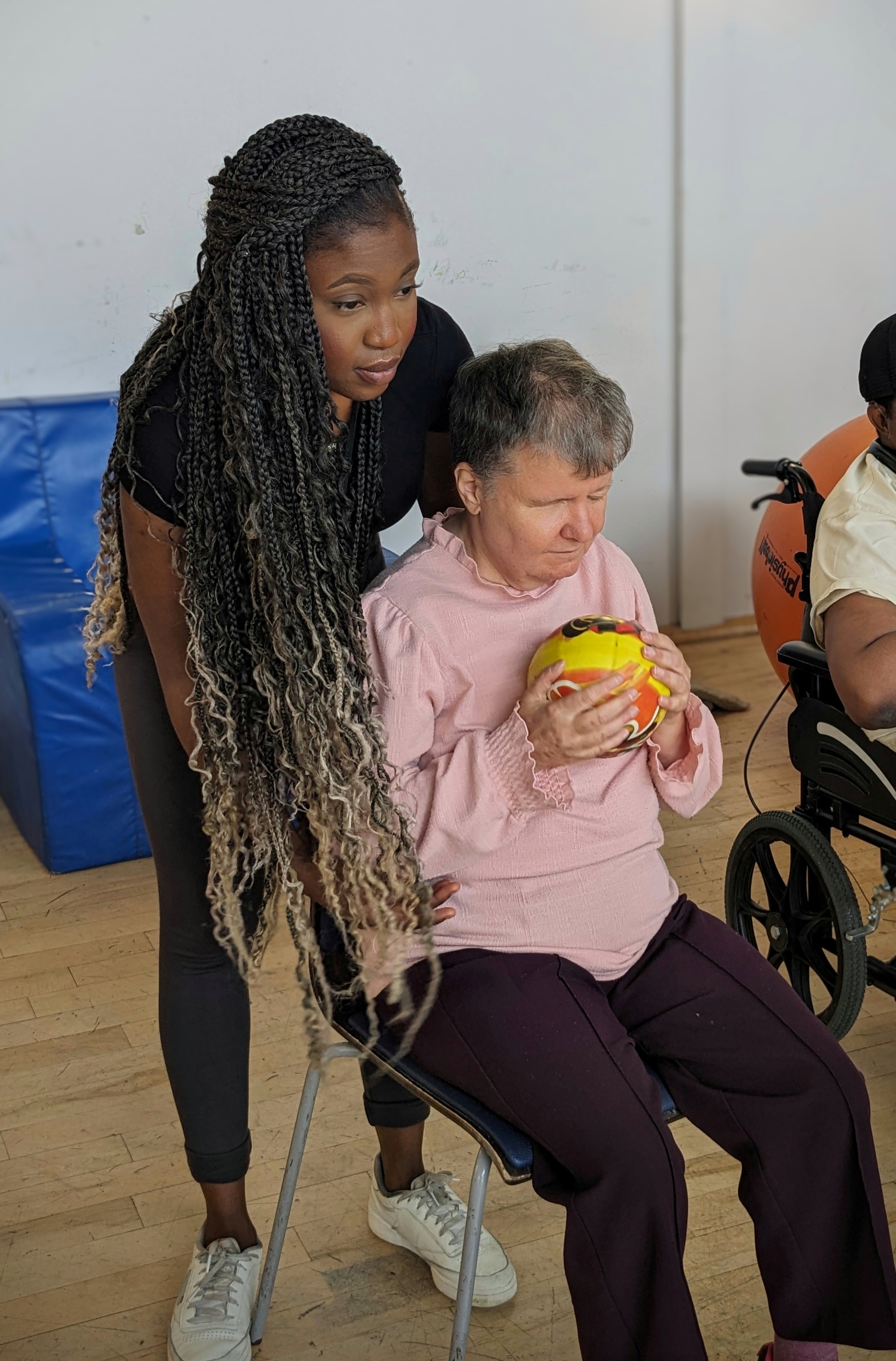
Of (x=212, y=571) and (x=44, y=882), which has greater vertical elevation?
(x=212, y=571)

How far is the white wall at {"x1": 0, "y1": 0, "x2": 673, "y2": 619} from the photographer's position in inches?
130

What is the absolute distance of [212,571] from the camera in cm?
131

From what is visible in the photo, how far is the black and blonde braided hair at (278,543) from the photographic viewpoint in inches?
48.9

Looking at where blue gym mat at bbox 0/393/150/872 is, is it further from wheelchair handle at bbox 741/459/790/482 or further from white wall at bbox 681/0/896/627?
white wall at bbox 681/0/896/627

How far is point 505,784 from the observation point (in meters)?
1.34

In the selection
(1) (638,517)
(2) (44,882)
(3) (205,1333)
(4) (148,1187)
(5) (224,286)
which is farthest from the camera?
(1) (638,517)

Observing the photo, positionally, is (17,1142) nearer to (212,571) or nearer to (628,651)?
(212,571)

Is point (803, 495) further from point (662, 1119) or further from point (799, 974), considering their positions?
point (662, 1119)

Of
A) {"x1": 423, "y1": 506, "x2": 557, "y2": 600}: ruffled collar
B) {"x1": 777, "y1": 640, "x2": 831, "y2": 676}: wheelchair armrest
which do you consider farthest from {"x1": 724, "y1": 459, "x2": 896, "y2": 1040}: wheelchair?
{"x1": 423, "y1": 506, "x2": 557, "y2": 600}: ruffled collar

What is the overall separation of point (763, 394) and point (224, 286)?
3.34 meters

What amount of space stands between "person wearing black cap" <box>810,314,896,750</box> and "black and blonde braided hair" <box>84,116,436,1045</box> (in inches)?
28.0

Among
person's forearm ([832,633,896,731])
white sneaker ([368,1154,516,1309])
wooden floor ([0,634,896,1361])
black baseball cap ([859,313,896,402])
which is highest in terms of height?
Result: black baseball cap ([859,313,896,402])

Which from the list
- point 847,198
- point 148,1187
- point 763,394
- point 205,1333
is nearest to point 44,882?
point 148,1187

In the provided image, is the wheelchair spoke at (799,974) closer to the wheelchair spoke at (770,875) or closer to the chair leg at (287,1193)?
the wheelchair spoke at (770,875)
